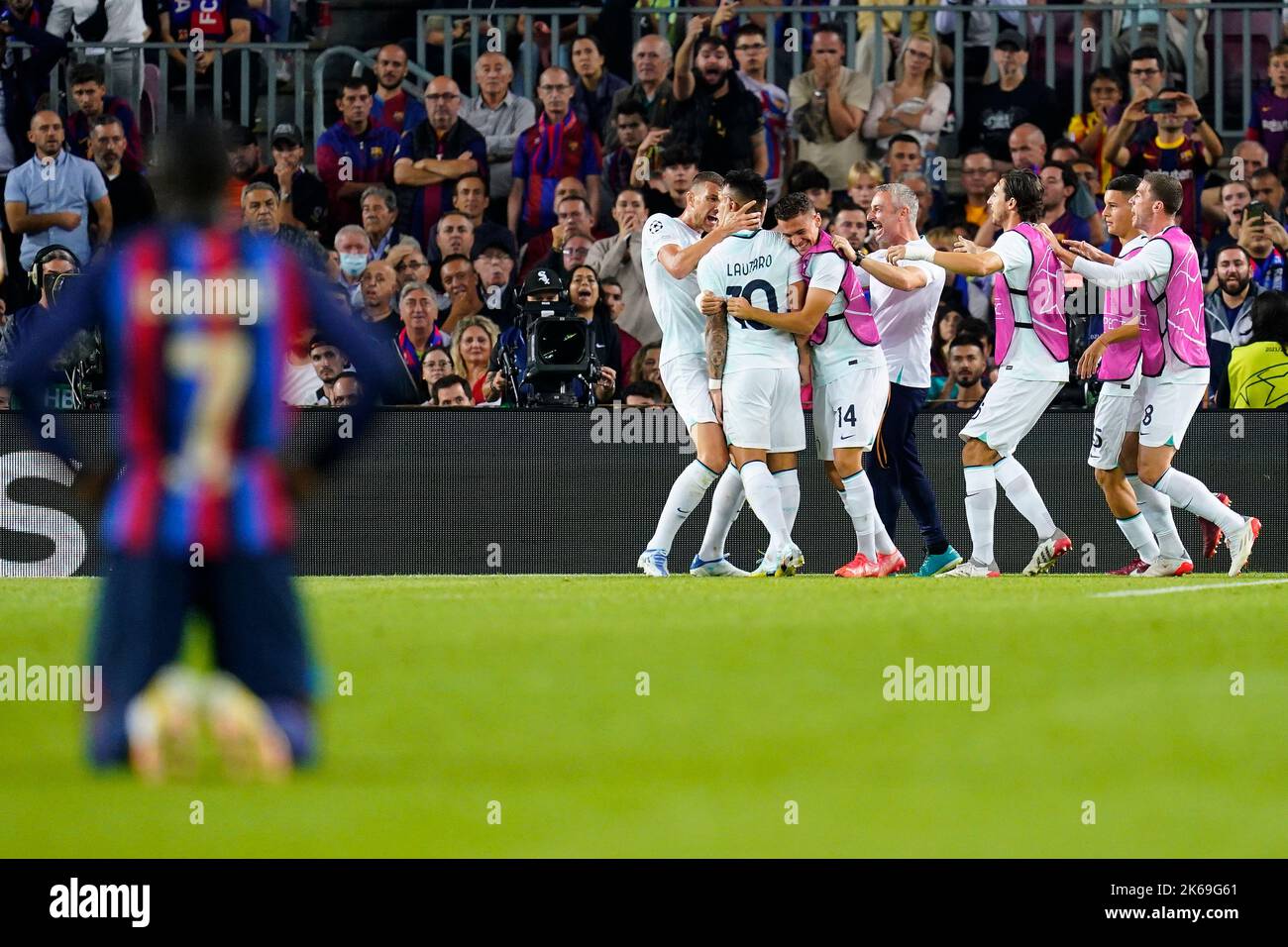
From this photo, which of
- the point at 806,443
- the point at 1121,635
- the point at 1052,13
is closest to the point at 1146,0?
the point at 1052,13

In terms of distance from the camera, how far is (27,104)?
57.8 feet

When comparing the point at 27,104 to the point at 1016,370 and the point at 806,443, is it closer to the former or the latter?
the point at 806,443

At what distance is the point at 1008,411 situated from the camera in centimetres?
1256

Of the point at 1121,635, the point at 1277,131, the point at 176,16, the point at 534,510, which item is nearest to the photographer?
the point at 1121,635

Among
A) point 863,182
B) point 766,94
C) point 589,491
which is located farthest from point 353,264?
point 863,182

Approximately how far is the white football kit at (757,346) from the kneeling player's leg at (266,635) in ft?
23.0

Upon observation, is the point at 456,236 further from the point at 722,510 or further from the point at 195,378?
the point at 195,378

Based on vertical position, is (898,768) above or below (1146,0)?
below

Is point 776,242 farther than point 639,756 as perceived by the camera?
Yes

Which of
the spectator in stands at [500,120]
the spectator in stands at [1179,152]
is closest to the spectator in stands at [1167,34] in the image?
the spectator in stands at [1179,152]

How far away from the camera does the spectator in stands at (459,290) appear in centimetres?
1634

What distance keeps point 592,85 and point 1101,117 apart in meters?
4.26

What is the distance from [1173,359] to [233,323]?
848 cm

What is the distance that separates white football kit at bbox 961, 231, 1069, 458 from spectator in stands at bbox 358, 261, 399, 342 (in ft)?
16.8
